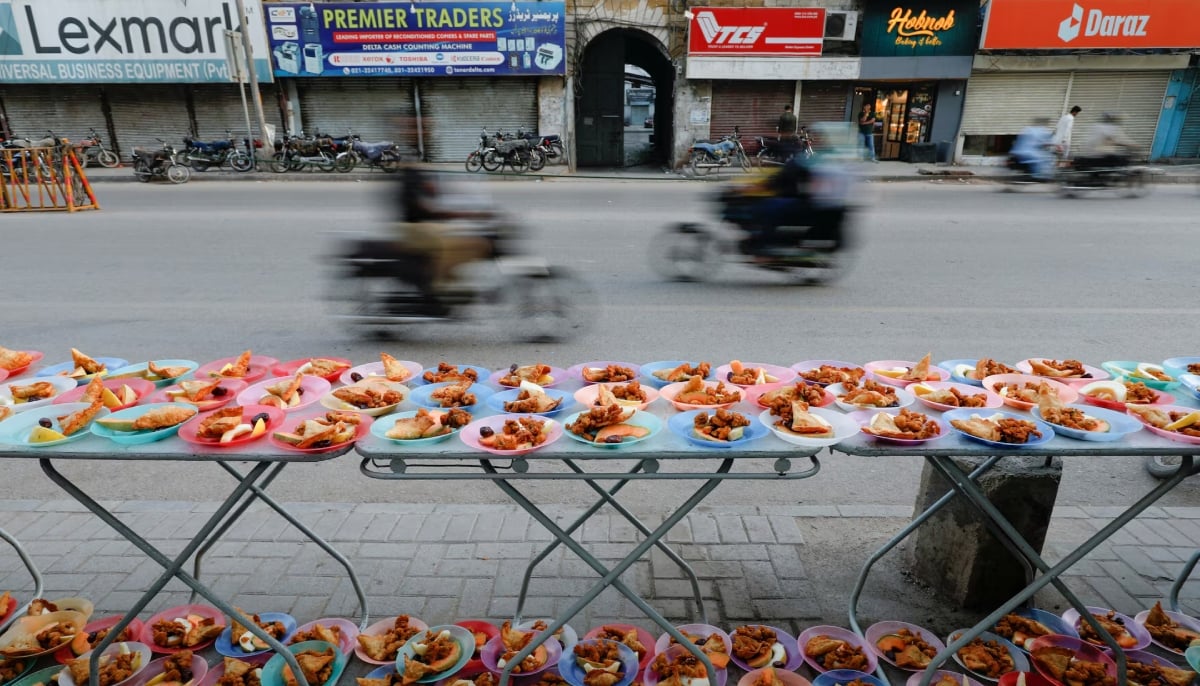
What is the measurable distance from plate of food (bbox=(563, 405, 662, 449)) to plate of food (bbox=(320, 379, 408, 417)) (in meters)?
0.59

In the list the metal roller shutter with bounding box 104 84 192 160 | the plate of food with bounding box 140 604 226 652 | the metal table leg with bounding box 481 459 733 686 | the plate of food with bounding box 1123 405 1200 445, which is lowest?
the plate of food with bounding box 140 604 226 652

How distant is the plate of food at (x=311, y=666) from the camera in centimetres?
221

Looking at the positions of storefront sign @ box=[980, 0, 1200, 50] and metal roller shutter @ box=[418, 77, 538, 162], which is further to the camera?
metal roller shutter @ box=[418, 77, 538, 162]

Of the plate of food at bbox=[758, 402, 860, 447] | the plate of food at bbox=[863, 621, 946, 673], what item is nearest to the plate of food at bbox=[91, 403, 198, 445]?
the plate of food at bbox=[758, 402, 860, 447]

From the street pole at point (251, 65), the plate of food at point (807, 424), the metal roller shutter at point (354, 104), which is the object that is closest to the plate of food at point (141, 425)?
the plate of food at point (807, 424)

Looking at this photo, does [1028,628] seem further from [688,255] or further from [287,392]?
[688,255]

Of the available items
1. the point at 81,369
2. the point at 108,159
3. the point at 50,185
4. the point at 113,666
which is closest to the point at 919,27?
the point at 50,185

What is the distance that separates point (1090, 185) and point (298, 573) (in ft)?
48.3

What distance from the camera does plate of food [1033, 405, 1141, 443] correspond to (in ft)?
6.21

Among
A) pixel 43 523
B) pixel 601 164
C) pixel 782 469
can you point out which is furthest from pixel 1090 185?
Answer: pixel 43 523

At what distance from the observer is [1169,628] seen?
2426 mm

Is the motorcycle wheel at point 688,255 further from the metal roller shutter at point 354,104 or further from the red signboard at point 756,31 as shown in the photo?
the metal roller shutter at point 354,104

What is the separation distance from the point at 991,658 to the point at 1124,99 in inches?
826

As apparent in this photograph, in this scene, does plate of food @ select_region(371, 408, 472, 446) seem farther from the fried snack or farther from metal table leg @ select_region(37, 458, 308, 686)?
the fried snack
